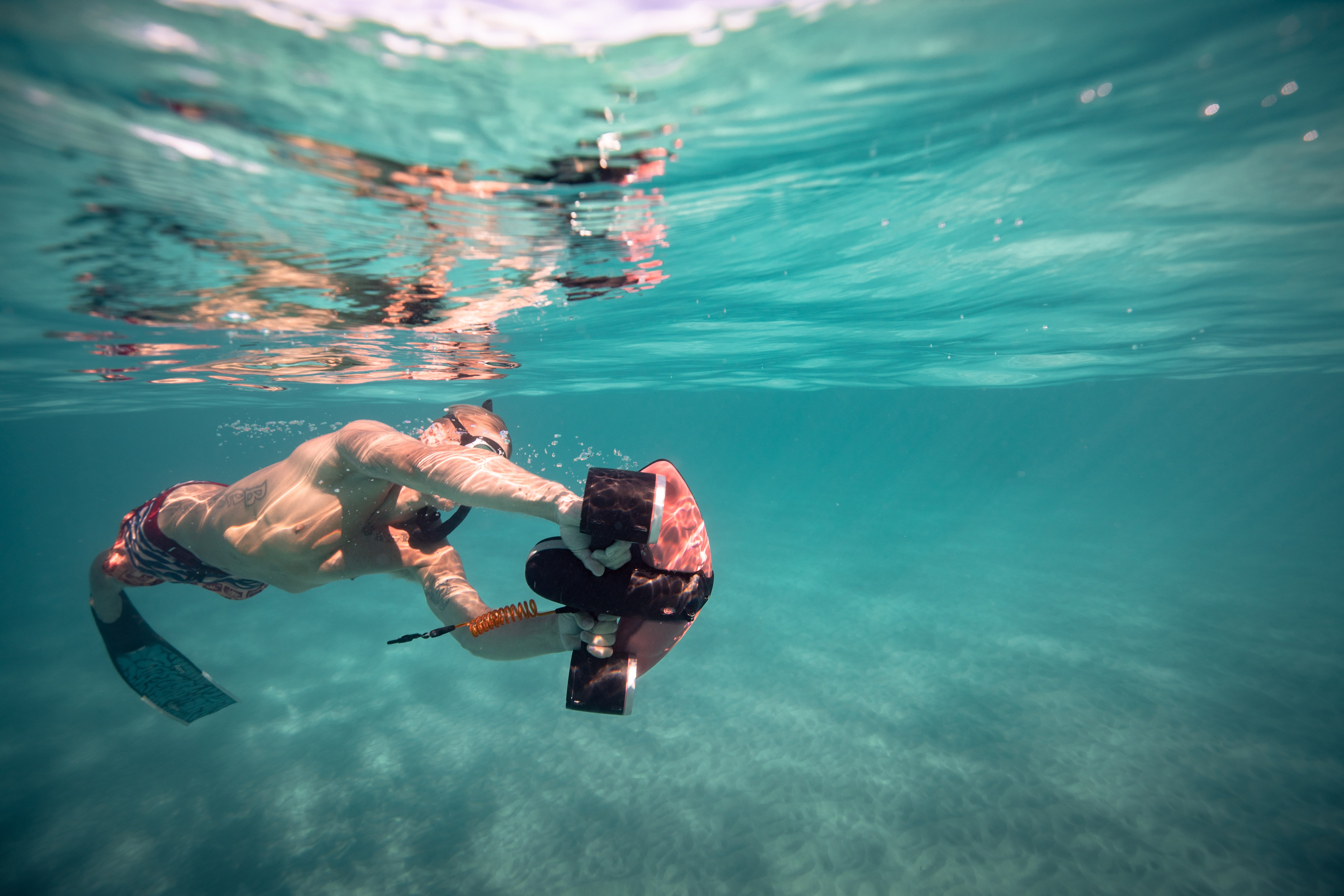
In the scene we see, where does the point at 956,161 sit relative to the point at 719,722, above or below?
above

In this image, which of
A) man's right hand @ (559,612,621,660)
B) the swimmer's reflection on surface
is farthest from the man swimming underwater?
the swimmer's reflection on surface

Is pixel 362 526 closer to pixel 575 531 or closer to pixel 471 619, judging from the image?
pixel 471 619

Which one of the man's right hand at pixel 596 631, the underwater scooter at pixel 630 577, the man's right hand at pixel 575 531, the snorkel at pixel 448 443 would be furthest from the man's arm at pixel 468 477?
the man's right hand at pixel 596 631

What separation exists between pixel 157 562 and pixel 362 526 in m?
2.40

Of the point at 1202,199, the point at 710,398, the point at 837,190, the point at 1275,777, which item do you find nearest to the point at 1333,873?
the point at 1275,777

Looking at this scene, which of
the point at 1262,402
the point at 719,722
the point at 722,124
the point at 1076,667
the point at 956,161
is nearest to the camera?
the point at 722,124

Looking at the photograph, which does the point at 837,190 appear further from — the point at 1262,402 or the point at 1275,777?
the point at 1262,402

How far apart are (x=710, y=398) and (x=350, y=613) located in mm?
35572

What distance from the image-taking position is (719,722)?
9914 millimetres

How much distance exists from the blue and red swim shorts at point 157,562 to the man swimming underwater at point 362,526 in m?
0.01

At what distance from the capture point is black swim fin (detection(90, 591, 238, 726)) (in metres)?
5.69

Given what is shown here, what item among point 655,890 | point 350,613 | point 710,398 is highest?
point 710,398

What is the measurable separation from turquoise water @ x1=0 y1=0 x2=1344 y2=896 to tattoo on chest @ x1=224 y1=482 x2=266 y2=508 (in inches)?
124

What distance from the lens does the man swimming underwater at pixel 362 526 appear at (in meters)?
2.84
